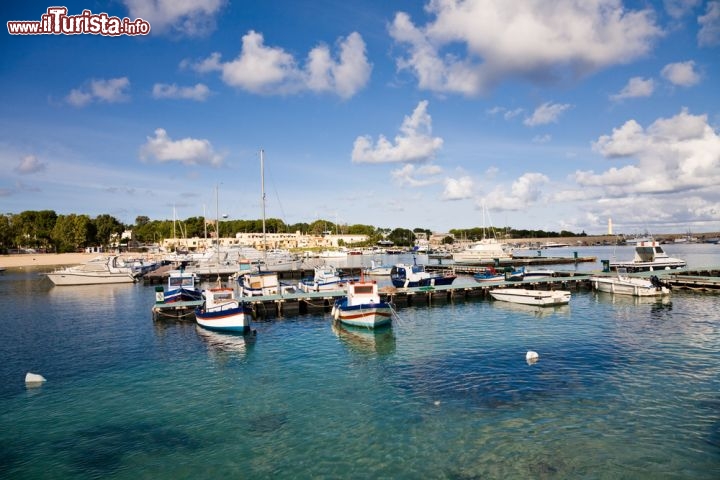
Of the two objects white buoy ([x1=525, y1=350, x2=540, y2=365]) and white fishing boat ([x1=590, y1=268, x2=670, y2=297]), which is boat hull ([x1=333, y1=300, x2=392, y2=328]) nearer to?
white buoy ([x1=525, y1=350, x2=540, y2=365])

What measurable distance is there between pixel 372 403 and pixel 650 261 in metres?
77.6

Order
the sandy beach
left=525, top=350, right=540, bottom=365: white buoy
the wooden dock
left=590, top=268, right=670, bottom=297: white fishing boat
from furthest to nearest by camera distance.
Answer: the sandy beach < left=590, top=268, right=670, bottom=297: white fishing boat < the wooden dock < left=525, top=350, right=540, bottom=365: white buoy

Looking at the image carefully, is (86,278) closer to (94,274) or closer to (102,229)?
(94,274)

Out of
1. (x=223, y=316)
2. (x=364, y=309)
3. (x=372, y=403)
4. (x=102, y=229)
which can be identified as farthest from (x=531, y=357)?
(x=102, y=229)

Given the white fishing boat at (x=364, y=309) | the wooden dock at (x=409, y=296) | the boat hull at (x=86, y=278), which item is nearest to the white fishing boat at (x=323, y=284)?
the wooden dock at (x=409, y=296)

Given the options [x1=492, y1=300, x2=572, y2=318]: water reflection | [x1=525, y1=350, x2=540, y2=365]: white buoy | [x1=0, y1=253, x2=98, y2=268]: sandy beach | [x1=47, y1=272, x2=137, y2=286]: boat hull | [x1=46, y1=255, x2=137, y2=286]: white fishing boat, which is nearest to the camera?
[x1=525, y1=350, x2=540, y2=365]: white buoy

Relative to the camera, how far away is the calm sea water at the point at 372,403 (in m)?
16.4

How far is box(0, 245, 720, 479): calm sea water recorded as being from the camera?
16391 mm

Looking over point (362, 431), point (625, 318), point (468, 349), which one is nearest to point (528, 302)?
point (625, 318)

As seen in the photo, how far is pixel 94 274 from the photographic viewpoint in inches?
3410

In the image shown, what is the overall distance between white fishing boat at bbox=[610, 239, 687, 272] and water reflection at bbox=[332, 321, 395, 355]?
201 ft

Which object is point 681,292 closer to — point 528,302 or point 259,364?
point 528,302

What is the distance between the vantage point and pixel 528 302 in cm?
5006

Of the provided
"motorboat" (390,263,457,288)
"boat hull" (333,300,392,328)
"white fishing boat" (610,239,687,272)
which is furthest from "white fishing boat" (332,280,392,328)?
"white fishing boat" (610,239,687,272)
